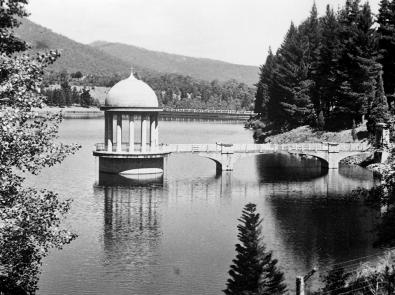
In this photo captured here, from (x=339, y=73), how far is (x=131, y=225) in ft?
175

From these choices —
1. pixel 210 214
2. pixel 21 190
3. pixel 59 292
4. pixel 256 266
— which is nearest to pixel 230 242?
pixel 210 214

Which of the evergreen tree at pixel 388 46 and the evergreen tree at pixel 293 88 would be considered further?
the evergreen tree at pixel 293 88

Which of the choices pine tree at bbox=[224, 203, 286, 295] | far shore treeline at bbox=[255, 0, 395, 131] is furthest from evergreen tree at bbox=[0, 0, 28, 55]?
far shore treeline at bbox=[255, 0, 395, 131]

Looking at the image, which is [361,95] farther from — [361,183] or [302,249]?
[302,249]

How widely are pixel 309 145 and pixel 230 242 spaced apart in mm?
40887

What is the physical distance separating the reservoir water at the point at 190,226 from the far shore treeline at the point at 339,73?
13.9 metres

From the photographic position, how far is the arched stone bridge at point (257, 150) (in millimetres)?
78312

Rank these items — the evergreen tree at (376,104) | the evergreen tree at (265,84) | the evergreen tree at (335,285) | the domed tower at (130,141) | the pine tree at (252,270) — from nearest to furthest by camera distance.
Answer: the pine tree at (252,270)
the evergreen tree at (335,285)
the domed tower at (130,141)
the evergreen tree at (376,104)
the evergreen tree at (265,84)

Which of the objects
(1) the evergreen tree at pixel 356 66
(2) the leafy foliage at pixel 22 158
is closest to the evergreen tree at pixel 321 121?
(1) the evergreen tree at pixel 356 66

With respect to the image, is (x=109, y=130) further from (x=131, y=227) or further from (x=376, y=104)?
(x=376, y=104)

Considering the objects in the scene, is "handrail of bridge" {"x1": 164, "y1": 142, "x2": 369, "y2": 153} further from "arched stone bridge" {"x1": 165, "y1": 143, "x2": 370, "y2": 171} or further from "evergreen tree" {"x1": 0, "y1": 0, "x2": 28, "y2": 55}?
"evergreen tree" {"x1": 0, "y1": 0, "x2": 28, "y2": 55}

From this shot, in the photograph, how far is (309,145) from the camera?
83625 millimetres

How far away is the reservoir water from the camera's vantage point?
37.2m

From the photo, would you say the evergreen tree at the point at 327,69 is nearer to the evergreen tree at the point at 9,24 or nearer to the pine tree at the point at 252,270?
the pine tree at the point at 252,270
